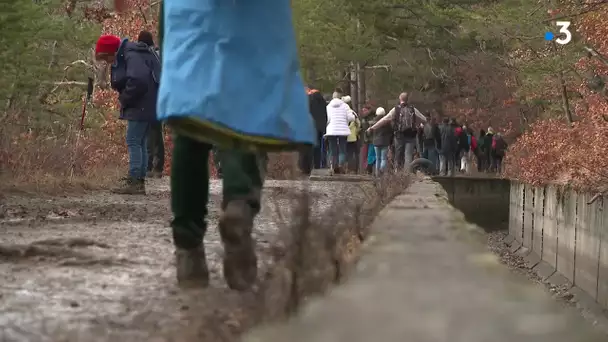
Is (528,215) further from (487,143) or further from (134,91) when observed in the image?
(487,143)

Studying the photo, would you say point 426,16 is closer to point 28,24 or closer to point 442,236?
point 28,24

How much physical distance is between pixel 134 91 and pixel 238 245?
7.99 meters

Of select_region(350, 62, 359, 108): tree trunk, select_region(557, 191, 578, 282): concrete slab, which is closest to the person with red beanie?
select_region(557, 191, 578, 282): concrete slab

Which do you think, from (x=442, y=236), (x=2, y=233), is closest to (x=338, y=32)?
(x=2, y=233)

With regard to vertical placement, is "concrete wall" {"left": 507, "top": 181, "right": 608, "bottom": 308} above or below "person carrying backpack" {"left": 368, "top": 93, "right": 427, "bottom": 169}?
below

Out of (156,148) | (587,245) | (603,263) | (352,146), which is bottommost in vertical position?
(603,263)

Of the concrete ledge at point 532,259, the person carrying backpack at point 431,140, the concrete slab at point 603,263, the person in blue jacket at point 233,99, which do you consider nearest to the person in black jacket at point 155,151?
the concrete slab at point 603,263

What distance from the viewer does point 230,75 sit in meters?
3.69

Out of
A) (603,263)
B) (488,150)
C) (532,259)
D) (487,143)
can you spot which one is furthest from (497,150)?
(603,263)

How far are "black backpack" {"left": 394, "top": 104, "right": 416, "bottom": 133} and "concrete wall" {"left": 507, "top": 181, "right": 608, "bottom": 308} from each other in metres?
2.93

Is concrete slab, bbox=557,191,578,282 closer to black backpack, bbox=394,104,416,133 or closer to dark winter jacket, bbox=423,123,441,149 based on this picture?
black backpack, bbox=394,104,416,133

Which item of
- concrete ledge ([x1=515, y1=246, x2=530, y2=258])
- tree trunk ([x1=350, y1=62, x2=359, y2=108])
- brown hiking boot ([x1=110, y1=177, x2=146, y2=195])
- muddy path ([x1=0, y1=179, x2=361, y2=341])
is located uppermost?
tree trunk ([x1=350, y1=62, x2=359, y2=108])

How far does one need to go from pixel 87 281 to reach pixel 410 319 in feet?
7.92

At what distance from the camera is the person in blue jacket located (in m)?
3.64
